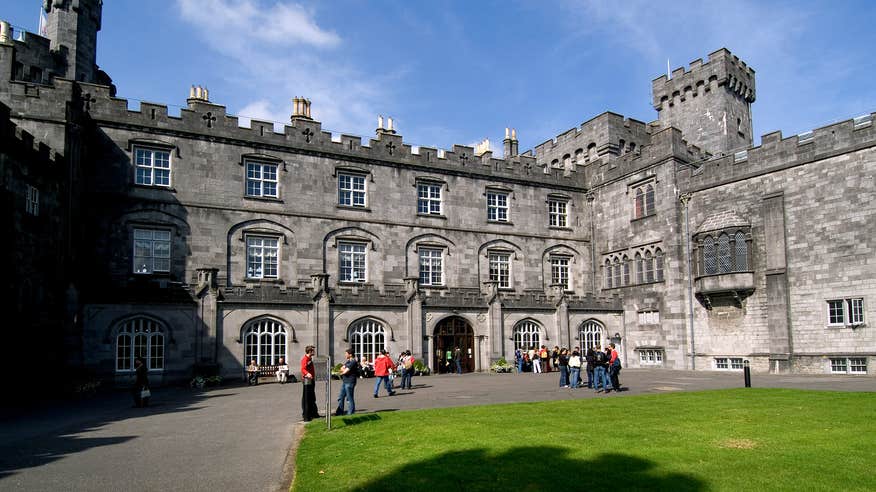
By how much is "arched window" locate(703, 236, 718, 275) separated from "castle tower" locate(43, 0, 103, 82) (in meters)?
34.6

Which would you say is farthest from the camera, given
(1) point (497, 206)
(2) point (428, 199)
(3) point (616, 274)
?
(1) point (497, 206)

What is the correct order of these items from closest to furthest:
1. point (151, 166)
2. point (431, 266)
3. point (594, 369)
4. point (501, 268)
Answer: point (594, 369), point (151, 166), point (431, 266), point (501, 268)

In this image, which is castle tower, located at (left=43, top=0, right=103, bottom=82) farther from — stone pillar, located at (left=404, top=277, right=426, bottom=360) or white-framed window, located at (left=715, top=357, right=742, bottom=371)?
white-framed window, located at (left=715, top=357, right=742, bottom=371)

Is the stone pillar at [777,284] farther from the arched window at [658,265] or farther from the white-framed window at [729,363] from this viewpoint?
the arched window at [658,265]

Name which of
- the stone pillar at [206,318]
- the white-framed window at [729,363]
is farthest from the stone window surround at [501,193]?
the stone pillar at [206,318]

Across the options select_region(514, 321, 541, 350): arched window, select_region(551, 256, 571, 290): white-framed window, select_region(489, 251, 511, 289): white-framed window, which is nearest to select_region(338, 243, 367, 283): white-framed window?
select_region(489, 251, 511, 289): white-framed window

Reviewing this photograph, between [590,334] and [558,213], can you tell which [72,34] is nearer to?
[558,213]

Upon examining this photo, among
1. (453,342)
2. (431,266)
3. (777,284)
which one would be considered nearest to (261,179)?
(431,266)

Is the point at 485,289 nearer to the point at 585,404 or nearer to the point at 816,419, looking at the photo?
the point at 585,404

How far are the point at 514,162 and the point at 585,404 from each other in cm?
2382

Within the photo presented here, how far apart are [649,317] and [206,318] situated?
2271cm

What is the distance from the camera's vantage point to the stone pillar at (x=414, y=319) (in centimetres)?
3148

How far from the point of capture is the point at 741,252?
101ft

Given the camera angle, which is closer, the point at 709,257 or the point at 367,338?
the point at 367,338
